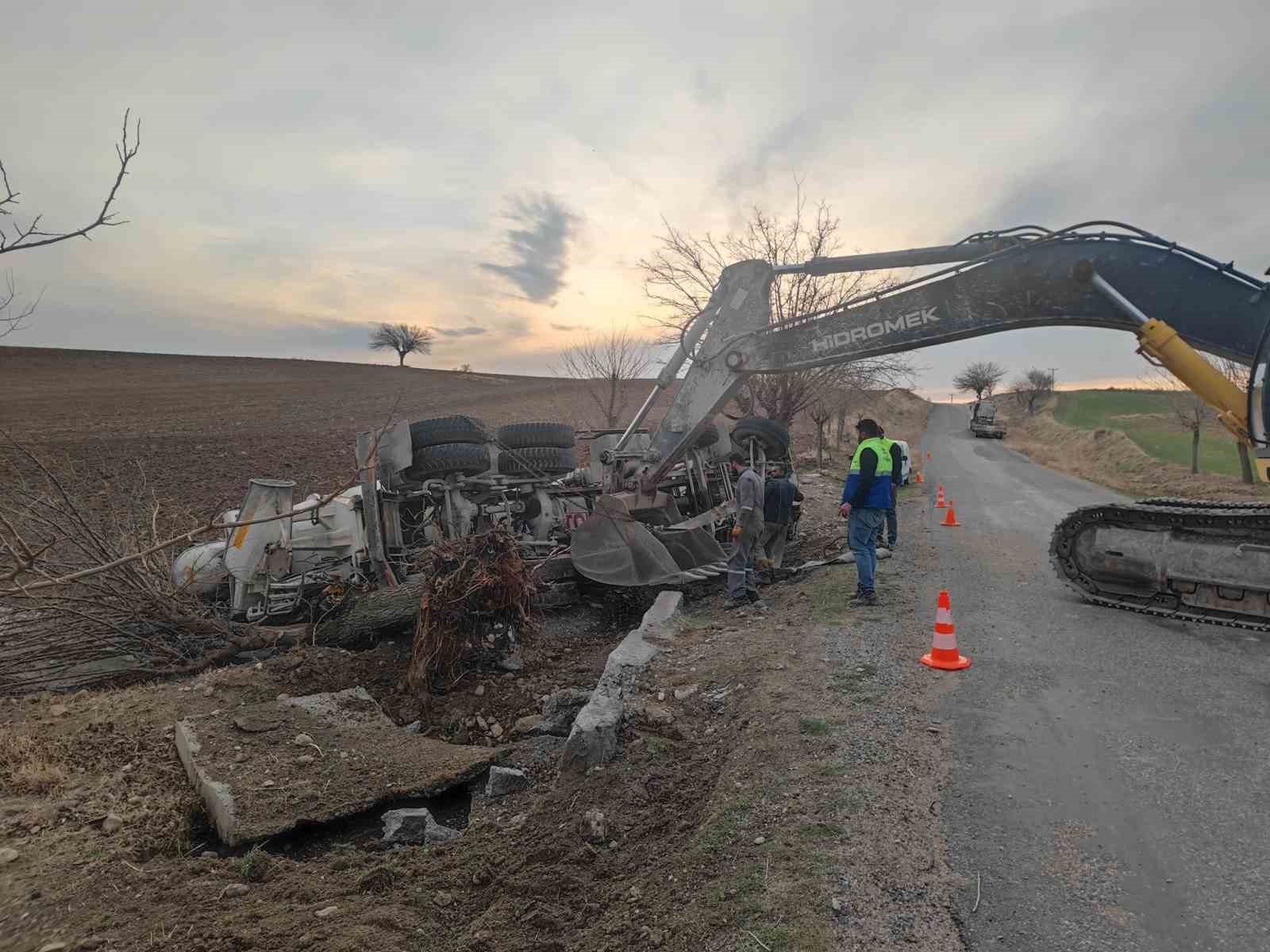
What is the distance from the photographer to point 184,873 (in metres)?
3.43

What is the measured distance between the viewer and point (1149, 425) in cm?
4156

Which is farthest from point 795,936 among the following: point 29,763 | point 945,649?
point 29,763

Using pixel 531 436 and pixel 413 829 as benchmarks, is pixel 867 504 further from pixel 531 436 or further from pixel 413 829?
pixel 413 829

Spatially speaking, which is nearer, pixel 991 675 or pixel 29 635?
pixel 991 675

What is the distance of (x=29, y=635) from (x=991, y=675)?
8.10 metres

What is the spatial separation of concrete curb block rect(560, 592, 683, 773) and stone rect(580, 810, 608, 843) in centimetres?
59

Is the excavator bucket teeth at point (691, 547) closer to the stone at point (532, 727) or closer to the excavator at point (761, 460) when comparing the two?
the excavator at point (761, 460)

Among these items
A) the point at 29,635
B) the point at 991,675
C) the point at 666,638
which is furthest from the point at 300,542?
the point at 991,675

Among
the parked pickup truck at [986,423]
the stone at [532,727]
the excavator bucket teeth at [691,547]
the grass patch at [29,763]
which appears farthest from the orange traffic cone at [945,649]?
the parked pickup truck at [986,423]

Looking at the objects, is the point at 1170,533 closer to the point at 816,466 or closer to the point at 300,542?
the point at 300,542

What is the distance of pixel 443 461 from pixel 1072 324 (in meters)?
6.71

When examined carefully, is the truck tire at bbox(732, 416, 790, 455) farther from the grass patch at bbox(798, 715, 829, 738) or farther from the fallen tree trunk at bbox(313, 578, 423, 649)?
the grass patch at bbox(798, 715, 829, 738)

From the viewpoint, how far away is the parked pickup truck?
49.1 meters

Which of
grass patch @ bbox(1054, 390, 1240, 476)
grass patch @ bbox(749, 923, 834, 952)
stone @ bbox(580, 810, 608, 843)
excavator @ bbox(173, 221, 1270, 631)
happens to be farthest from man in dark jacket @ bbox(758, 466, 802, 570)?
grass patch @ bbox(1054, 390, 1240, 476)
